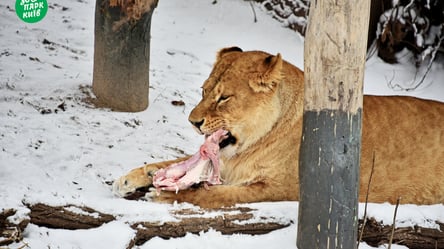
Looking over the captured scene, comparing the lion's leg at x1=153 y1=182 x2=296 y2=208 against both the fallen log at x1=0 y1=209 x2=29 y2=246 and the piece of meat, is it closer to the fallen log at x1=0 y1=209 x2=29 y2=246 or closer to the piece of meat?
the piece of meat

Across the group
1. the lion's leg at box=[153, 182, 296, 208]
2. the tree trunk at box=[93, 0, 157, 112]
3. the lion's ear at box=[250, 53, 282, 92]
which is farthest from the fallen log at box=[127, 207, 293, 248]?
the tree trunk at box=[93, 0, 157, 112]

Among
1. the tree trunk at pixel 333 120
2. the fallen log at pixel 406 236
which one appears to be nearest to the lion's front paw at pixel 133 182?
the tree trunk at pixel 333 120

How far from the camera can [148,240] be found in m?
3.81

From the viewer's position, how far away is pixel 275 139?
4.61m

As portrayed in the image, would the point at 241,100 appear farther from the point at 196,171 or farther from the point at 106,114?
the point at 106,114

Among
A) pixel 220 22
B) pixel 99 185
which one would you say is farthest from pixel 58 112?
pixel 220 22

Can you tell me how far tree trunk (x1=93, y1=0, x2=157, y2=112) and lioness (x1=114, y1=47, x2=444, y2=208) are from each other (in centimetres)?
143

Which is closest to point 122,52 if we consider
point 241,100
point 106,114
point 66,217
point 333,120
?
point 106,114

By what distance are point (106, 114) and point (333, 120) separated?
281cm

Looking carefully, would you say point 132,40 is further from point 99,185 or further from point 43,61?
point 99,185

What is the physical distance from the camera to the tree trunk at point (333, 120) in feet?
11.4

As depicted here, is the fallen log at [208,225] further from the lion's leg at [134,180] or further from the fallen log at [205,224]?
the lion's leg at [134,180]

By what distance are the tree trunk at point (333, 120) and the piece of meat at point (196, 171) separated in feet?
3.00

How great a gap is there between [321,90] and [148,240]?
45.4 inches
